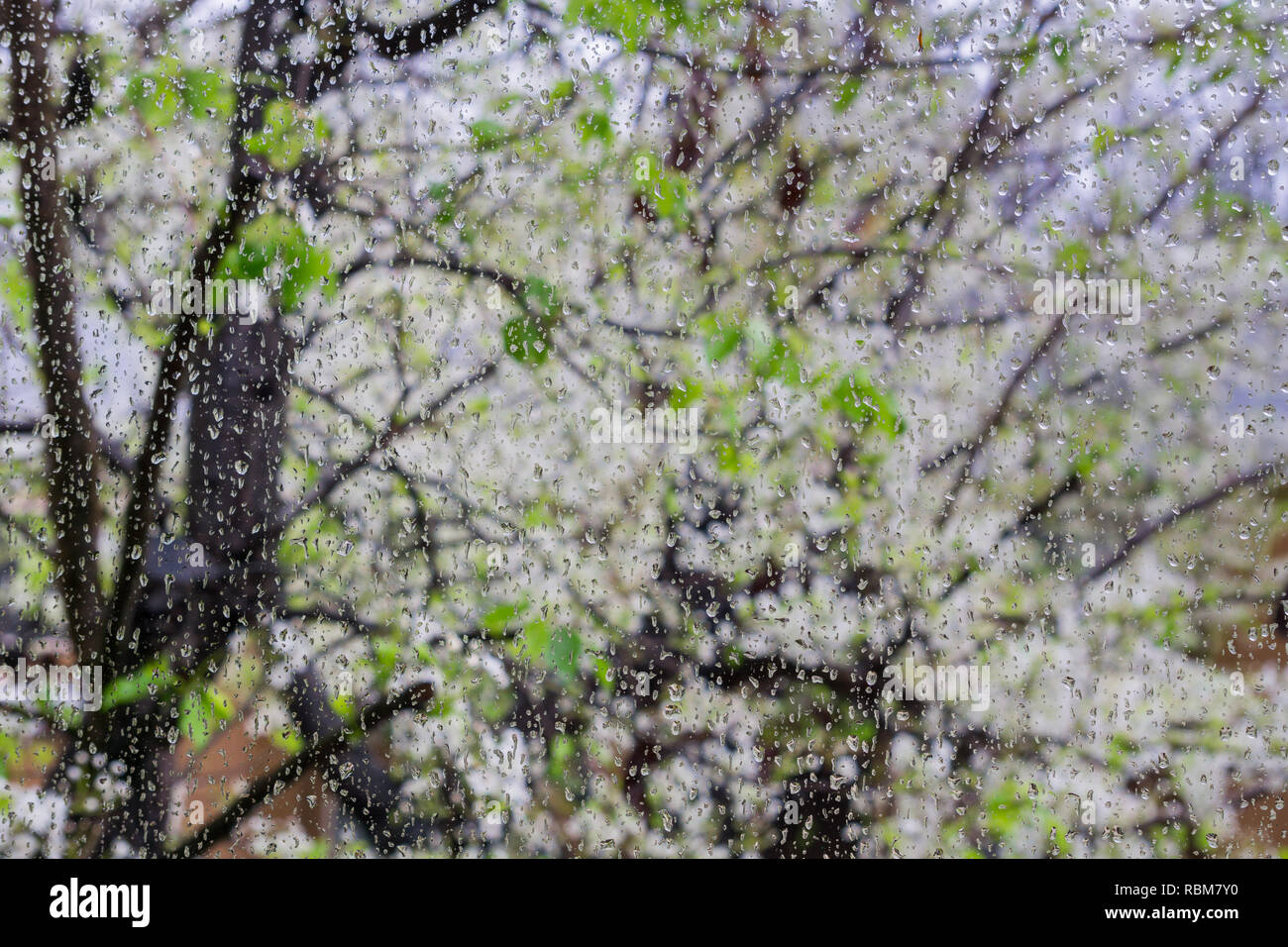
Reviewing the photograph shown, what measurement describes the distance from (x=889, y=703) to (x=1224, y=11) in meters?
0.74

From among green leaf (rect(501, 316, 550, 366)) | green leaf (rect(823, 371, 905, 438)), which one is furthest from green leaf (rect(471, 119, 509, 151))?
green leaf (rect(823, 371, 905, 438))

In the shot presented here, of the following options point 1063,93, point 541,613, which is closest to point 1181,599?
point 1063,93

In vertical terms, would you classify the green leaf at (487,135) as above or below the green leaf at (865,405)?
above

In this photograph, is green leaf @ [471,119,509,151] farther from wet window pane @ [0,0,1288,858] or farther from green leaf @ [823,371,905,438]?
green leaf @ [823,371,905,438]

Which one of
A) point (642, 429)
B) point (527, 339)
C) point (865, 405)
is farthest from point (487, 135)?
point (865, 405)

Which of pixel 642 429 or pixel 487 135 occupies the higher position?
pixel 487 135

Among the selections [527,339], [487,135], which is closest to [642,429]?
[527,339]

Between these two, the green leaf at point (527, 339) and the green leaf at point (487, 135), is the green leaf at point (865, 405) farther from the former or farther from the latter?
the green leaf at point (487, 135)

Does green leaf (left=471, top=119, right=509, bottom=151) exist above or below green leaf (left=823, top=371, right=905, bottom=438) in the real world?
above

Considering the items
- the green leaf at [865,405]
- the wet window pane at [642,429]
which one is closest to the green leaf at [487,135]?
the wet window pane at [642,429]

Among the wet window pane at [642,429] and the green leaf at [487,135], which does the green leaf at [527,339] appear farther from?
the green leaf at [487,135]

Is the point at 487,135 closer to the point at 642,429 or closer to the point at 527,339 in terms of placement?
the point at 527,339

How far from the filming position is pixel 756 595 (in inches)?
31.0
